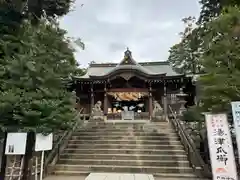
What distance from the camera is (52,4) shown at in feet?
25.6

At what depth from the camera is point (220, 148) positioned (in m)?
4.62

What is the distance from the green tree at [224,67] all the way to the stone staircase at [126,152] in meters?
2.87

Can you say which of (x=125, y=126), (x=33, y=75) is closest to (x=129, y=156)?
(x=125, y=126)

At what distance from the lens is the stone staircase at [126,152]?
7.14m

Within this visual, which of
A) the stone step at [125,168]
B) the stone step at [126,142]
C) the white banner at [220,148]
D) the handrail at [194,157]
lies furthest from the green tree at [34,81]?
the handrail at [194,157]

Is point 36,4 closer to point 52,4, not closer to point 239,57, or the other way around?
point 52,4

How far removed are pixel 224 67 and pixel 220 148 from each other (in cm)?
197

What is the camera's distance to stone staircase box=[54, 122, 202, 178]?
23.4ft

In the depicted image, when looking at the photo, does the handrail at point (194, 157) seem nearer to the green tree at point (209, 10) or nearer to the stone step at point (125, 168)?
the stone step at point (125, 168)

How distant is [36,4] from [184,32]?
18722 millimetres

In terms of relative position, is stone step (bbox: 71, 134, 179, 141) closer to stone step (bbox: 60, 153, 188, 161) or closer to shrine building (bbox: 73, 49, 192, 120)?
stone step (bbox: 60, 153, 188, 161)

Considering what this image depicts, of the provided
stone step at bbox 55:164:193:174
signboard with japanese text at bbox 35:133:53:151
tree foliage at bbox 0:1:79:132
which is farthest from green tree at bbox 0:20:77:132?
stone step at bbox 55:164:193:174

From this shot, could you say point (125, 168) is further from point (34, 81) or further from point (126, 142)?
point (34, 81)

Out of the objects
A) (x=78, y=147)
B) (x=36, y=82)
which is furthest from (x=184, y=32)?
(x=36, y=82)
